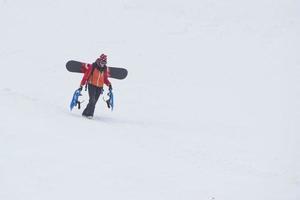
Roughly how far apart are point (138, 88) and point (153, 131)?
6376 millimetres

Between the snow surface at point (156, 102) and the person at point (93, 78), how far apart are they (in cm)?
40

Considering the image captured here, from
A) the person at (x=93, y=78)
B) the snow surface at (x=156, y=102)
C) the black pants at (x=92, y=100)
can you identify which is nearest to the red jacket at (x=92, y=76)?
the person at (x=93, y=78)

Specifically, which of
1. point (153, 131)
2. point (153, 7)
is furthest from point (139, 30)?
point (153, 131)

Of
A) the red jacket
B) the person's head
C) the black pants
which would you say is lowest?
the black pants

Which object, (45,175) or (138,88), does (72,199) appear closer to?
(45,175)

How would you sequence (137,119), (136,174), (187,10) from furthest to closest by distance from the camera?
(187,10) → (137,119) → (136,174)

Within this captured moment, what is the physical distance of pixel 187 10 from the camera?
1158 inches

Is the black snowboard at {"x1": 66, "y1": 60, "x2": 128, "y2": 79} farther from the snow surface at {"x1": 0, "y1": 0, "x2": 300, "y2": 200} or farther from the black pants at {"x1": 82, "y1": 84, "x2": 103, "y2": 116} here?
the snow surface at {"x1": 0, "y1": 0, "x2": 300, "y2": 200}

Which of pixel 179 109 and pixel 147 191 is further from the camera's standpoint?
pixel 179 109

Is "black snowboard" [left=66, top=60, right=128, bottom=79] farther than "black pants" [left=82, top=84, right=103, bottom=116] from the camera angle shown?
Yes

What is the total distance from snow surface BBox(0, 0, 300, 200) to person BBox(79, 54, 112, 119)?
400 mm

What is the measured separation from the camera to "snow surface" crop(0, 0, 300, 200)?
779cm

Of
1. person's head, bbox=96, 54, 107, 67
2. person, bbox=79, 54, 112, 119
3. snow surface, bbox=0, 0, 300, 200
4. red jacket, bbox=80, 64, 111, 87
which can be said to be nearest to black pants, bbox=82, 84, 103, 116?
person, bbox=79, 54, 112, 119

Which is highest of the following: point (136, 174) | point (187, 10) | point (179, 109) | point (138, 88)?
point (187, 10)
